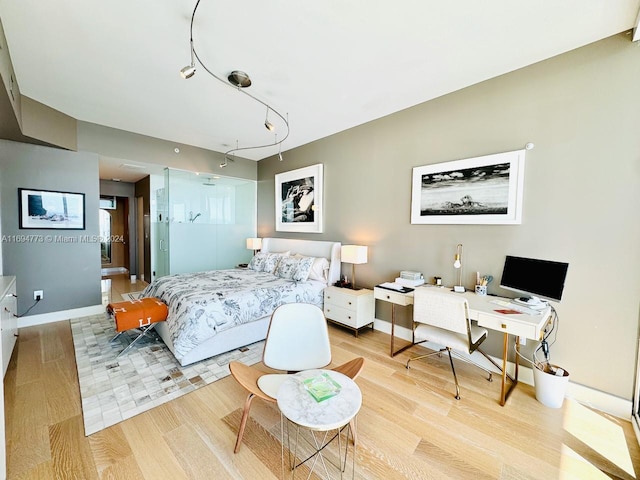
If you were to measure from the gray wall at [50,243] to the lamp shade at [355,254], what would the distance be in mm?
3767

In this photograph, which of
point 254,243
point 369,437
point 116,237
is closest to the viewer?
point 369,437

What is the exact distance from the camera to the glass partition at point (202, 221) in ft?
14.8

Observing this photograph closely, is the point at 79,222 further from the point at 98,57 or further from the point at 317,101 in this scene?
the point at 317,101

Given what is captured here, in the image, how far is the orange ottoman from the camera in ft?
8.51

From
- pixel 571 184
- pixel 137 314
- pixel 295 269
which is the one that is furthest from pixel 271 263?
pixel 571 184

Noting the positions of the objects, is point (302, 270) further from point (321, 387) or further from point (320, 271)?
point (321, 387)

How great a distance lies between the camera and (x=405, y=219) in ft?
10.6

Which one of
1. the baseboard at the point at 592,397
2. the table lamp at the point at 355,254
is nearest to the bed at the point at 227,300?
the table lamp at the point at 355,254

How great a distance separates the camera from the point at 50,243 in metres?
3.51

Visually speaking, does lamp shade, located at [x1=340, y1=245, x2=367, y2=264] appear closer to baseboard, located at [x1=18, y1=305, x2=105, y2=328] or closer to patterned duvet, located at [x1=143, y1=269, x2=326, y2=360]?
patterned duvet, located at [x1=143, y1=269, x2=326, y2=360]

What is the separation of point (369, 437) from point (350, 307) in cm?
164

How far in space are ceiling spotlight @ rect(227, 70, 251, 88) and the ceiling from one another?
0.07 metres

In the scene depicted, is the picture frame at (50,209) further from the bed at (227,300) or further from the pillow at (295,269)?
the pillow at (295,269)

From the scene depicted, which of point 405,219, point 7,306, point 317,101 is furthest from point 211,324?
point 317,101
